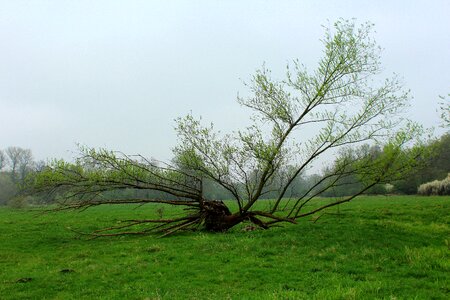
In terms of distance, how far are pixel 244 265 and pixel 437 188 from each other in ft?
164

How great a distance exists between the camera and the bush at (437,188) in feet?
168

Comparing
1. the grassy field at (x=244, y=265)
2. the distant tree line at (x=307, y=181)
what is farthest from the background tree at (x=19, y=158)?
the grassy field at (x=244, y=265)

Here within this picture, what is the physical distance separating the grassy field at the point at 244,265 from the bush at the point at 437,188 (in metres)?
37.2

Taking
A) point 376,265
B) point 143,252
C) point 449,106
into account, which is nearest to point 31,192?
point 143,252

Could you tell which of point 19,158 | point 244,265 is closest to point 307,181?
point 244,265

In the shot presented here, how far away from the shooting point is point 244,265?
473 inches

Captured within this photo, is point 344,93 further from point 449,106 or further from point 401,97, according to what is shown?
point 449,106

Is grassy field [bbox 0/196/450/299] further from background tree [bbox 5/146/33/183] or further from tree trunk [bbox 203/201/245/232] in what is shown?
background tree [bbox 5/146/33/183]

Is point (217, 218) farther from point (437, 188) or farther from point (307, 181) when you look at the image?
point (437, 188)

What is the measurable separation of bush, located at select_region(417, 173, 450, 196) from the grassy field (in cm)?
3716

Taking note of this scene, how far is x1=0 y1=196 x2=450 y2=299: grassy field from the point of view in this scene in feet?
29.9

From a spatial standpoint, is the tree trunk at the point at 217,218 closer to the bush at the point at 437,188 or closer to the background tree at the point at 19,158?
the bush at the point at 437,188

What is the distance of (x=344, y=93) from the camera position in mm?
19672

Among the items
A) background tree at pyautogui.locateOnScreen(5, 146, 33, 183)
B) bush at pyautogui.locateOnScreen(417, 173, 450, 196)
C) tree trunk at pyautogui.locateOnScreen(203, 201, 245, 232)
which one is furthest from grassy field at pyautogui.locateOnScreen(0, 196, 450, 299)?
background tree at pyautogui.locateOnScreen(5, 146, 33, 183)
